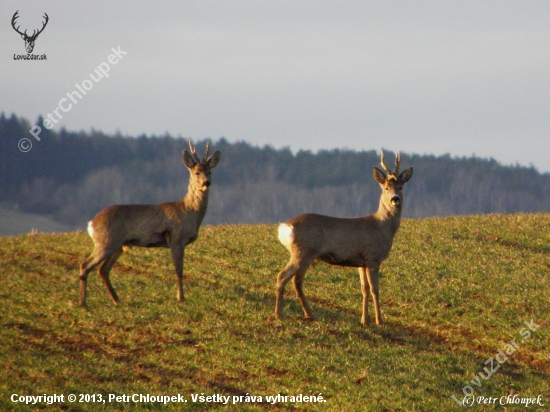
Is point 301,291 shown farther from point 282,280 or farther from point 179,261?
point 179,261

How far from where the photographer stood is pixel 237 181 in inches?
4850

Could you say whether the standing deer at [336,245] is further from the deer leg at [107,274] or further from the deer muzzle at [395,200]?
the deer leg at [107,274]

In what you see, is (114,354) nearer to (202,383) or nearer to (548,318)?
(202,383)

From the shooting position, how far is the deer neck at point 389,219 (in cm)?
1717

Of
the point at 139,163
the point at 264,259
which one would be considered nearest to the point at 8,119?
the point at 139,163

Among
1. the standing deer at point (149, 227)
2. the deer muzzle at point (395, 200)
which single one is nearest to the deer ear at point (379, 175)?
the deer muzzle at point (395, 200)

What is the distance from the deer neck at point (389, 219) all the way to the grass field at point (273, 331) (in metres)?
1.70

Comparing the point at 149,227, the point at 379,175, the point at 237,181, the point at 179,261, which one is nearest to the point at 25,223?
the point at 237,181

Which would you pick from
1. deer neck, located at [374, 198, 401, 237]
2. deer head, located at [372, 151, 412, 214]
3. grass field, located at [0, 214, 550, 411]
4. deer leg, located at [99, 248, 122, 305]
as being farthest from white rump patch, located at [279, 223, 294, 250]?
deer leg, located at [99, 248, 122, 305]

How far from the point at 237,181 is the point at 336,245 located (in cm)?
10706

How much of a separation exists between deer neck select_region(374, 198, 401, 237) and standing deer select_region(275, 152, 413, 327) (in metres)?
0.02

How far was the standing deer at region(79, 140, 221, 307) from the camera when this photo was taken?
17250 mm

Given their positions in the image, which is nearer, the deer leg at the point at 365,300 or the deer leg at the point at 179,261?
the deer leg at the point at 365,300

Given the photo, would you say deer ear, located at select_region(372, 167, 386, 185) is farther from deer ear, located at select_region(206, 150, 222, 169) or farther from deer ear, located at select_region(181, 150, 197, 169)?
deer ear, located at select_region(181, 150, 197, 169)
